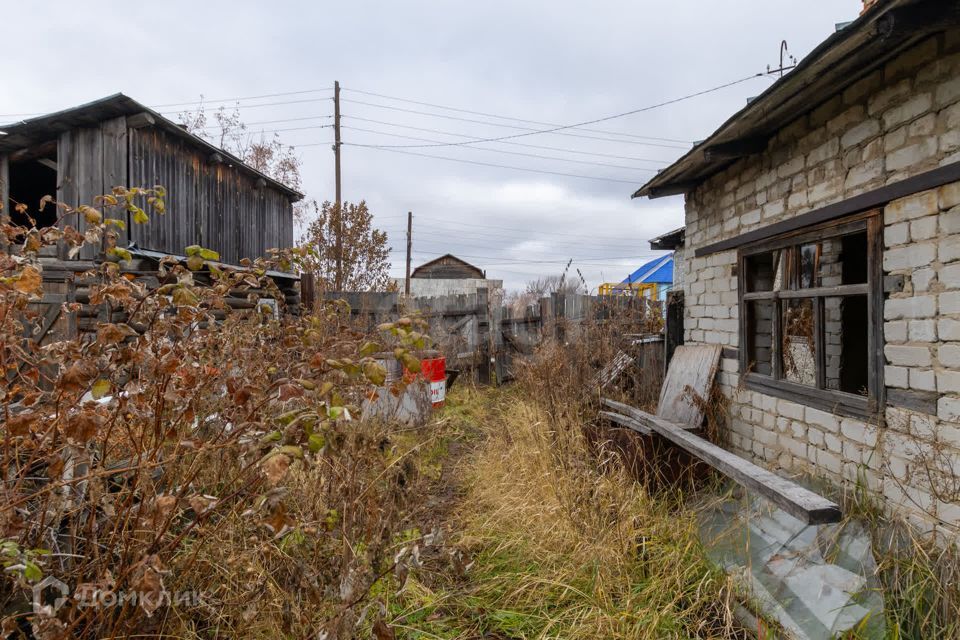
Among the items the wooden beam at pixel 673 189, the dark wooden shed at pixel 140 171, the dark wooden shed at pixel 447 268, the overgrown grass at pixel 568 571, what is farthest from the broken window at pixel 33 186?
the dark wooden shed at pixel 447 268

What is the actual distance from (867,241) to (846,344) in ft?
8.72

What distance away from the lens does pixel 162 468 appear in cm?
242

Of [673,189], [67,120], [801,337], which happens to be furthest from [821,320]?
[67,120]

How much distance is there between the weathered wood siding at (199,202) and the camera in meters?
8.94

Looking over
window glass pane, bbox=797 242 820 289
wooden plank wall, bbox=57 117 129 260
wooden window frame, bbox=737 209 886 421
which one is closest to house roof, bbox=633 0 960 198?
wooden window frame, bbox=737 209 886 421

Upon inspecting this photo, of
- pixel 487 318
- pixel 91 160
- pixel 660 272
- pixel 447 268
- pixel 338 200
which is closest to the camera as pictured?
pixel 91 160

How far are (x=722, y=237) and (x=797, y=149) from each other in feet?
4.41

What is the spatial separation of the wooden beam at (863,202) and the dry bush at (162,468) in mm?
3176

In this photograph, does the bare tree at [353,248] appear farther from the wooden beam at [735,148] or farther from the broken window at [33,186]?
the wooden beam at [735,148]

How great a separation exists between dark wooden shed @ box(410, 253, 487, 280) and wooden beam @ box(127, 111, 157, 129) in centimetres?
2487

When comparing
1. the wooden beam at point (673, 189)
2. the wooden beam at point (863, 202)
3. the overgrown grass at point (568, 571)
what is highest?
the wooden beam at point (673, 189)

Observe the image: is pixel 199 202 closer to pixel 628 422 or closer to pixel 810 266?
pixel 628 422

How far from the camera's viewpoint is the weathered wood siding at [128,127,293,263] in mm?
8938

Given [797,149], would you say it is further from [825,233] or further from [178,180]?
[178,180]
